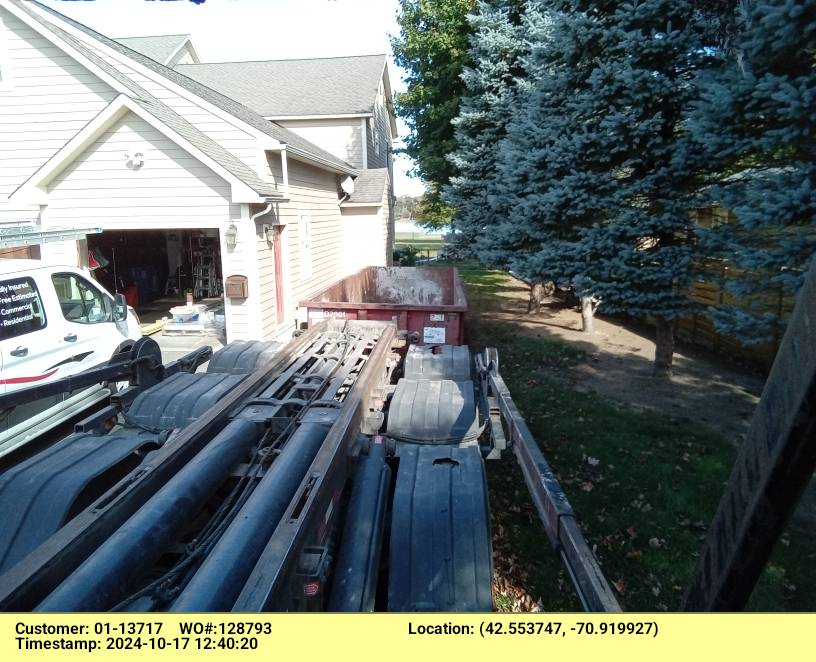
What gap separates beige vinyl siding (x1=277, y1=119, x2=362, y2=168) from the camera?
864 inches

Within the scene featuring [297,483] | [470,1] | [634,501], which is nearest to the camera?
[297,483]

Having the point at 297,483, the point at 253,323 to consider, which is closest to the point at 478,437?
the point at 297,483

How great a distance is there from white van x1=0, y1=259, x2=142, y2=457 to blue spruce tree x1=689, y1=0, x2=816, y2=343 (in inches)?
253

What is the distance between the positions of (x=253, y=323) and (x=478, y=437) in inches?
298

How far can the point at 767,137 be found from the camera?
19.3 feet

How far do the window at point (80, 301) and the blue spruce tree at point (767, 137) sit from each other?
7.09 metres

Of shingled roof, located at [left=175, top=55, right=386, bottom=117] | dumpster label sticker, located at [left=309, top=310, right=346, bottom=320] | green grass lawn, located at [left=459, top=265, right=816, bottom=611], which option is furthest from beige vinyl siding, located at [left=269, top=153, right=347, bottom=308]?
green grass lawn, located at [left=459, top=265, right=816, bottom=611]

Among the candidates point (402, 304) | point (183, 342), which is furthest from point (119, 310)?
point (183, 342)

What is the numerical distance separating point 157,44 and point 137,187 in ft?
64.4

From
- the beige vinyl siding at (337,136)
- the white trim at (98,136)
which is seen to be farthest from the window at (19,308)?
the beige vinyl siding at (337,136)

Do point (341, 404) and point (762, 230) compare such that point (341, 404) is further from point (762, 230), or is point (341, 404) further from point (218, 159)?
point (218, 159)

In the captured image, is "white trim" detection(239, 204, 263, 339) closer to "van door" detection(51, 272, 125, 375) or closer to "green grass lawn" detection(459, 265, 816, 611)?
"van door" detection(51, 272, 125, 375)

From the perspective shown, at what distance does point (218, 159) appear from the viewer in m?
10.5

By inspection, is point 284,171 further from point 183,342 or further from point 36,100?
point 36,100
